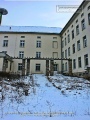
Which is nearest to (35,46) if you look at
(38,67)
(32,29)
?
(38,67)

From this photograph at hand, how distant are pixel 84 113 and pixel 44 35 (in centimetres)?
2759

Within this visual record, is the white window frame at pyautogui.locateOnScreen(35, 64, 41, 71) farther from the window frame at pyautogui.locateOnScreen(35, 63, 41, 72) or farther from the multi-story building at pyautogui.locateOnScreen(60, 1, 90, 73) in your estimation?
the multi-story building at pyautogui.locateOnScreen(60, 1, 90, 73)

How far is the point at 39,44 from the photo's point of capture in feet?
102

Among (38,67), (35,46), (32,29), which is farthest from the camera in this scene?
(32,29)

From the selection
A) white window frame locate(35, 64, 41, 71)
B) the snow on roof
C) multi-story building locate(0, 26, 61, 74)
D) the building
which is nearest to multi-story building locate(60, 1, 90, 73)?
the building

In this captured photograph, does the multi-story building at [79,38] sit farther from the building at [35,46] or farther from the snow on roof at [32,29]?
the snow on roof at [32,29]

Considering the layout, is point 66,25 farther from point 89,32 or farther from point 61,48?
point 89,32

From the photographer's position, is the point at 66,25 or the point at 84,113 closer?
the point at 84,113

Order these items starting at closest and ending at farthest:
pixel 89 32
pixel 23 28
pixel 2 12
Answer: pixel 89 32, pixel 23 28, pixel 2 12

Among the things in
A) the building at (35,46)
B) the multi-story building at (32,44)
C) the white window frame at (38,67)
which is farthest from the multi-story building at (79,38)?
the white window frame at (38,67)

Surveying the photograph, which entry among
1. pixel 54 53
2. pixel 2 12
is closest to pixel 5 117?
pixel 54 53

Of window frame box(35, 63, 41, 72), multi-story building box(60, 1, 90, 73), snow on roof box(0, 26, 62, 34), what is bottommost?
window frame box(35, 63, 41, 72)

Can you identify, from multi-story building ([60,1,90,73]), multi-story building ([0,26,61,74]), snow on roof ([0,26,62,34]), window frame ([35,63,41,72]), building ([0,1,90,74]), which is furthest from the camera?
snow on roof ([0,26,62,34])

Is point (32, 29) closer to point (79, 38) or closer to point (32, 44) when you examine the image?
point (32, 44)
